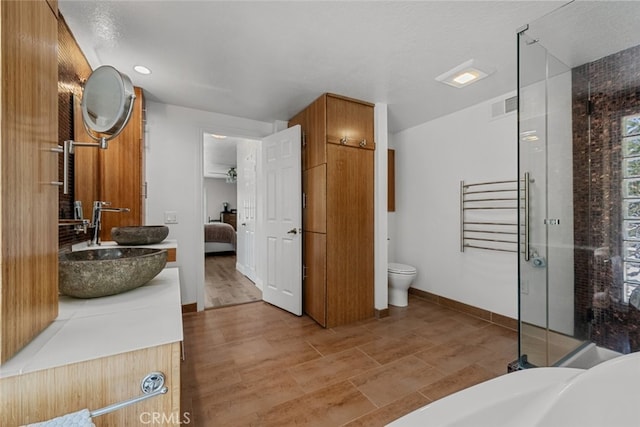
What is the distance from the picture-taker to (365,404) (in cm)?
156

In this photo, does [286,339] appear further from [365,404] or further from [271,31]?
[271,31]

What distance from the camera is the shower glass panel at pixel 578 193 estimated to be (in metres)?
1.89

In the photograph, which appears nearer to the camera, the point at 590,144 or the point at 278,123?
the point at 590,144

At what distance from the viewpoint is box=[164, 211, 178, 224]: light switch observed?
2920 mm

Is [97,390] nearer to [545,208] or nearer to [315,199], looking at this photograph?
[315,199]

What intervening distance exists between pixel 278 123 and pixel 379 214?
1.73 metres

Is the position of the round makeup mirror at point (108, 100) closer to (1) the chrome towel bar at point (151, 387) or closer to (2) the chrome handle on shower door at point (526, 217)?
(1) the chrome towel bar at point (151, 387)

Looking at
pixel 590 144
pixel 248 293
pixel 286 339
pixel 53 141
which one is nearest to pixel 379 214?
pixel 286 339

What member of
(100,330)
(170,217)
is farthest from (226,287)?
(100,330)

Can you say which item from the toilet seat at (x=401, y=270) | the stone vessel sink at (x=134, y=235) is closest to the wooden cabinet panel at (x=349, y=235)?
the toilet seat at (x=401, y=270)

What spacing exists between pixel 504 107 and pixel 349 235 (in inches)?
77.6

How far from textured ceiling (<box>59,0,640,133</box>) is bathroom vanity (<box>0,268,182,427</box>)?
5.52ft

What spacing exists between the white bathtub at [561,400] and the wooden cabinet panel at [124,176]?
8.81 feet

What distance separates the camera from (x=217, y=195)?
9.29 meters
